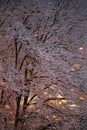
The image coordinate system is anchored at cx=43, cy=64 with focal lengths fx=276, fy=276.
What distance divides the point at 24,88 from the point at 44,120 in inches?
110

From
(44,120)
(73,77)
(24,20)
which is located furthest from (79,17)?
(44,120)

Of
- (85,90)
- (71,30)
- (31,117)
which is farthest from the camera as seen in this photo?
(71,30)

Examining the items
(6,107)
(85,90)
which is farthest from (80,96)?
(6,107)

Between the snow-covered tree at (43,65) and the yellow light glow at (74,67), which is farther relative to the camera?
the yellow light glow at (74,67)

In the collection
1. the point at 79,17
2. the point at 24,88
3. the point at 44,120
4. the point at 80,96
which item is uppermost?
the point at 79,17

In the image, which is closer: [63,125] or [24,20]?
[63,125]

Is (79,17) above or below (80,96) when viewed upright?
above

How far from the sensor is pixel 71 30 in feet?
55.3

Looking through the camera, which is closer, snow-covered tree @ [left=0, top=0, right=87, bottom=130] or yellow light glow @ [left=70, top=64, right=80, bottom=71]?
snow-covered tree @ [left=0, top=0, right=87, bottom=130]

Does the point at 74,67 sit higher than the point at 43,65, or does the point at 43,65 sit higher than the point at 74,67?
the point at 43,65

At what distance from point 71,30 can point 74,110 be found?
5.27 m

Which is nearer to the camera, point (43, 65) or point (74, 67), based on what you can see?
point (43, 65)

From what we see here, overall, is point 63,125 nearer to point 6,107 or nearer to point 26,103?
point 26,103

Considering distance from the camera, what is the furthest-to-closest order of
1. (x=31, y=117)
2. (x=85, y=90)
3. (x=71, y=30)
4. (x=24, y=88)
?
(x=71, y=30) → (x=31, y=117) → (x=85, y=90) → (x=24, y=88)
